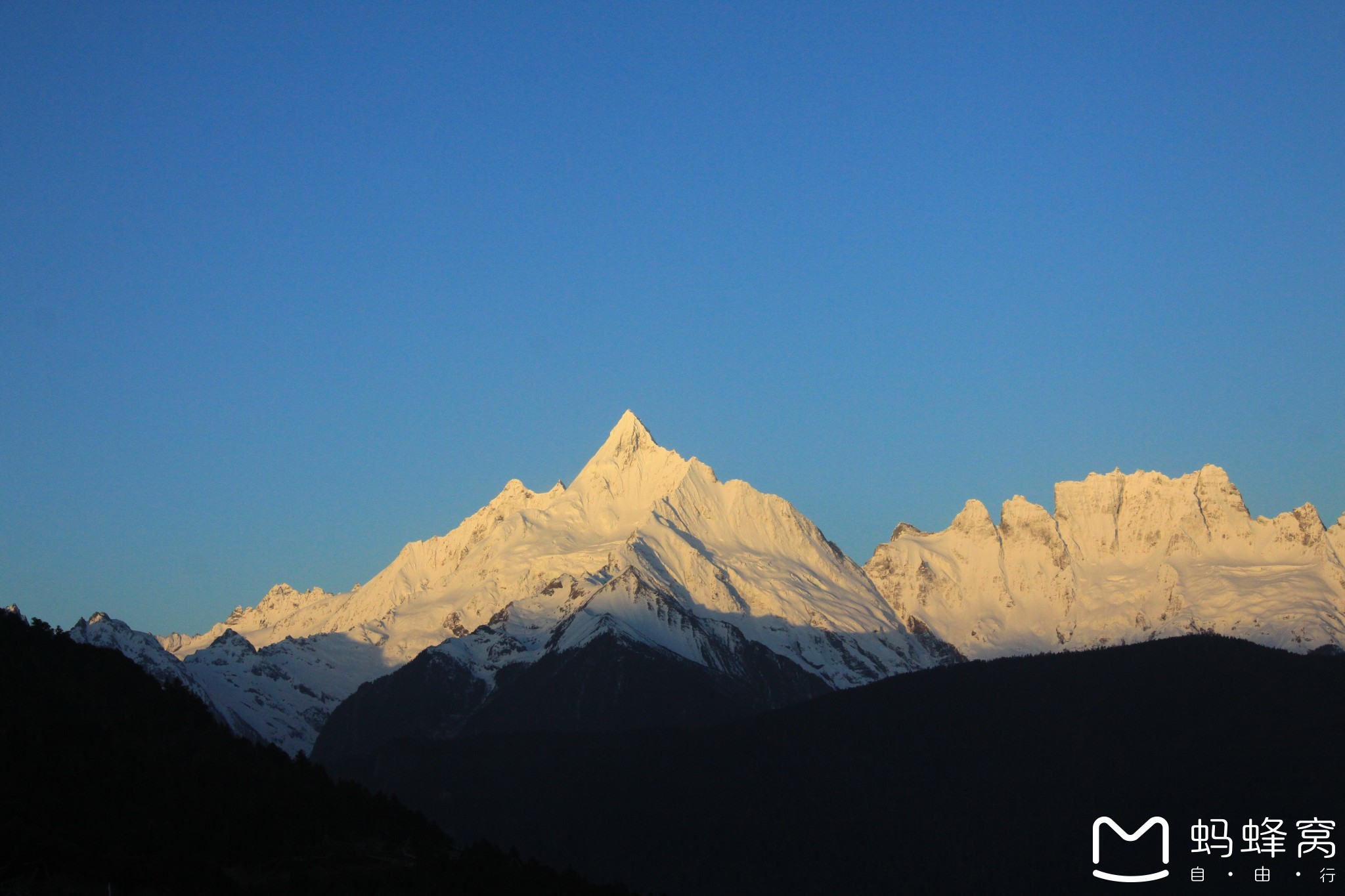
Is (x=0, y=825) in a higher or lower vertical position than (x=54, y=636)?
lower

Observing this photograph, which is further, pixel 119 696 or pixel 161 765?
pixel 119 696

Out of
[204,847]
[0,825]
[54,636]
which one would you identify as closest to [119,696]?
[54,636]

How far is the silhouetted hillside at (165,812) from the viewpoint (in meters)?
110

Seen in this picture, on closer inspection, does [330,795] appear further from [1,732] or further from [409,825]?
[1,732]

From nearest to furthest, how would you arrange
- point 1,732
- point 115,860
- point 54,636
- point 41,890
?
point 41,890 < point 115,860 < point 1,732 < point 54,636

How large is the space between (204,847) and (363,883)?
12273 millimetres

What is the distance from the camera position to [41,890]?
10150 centimetres

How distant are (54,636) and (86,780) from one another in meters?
29.7

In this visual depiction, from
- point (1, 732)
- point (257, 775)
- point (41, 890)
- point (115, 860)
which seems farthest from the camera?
point (257, 775)

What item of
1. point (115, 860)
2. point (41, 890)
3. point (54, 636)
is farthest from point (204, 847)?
point (54, 636)

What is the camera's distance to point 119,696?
14550cm

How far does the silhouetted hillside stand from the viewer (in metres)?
110

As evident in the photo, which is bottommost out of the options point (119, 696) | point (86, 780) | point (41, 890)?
point (41, 890)

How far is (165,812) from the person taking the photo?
127 metres
